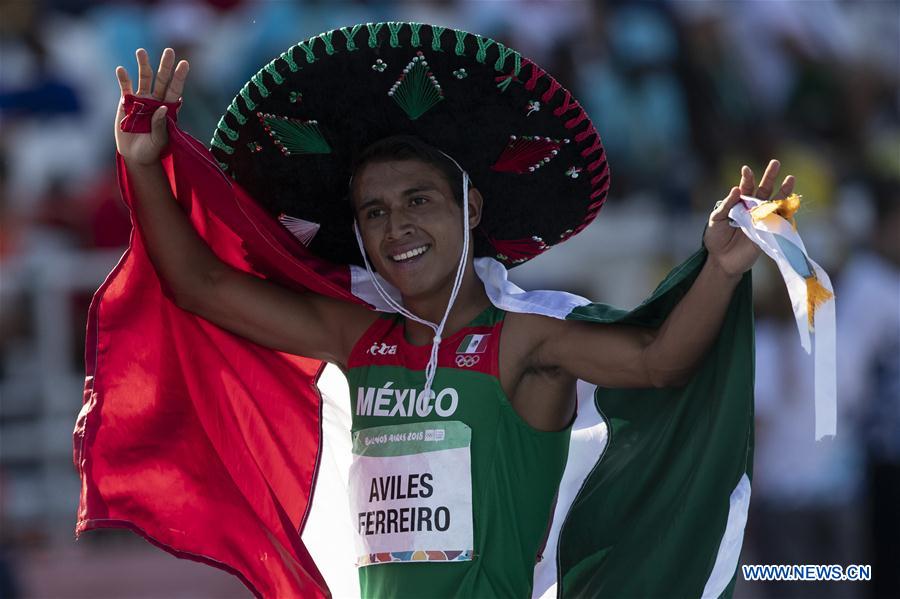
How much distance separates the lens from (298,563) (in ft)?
13.4

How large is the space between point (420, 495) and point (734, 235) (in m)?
1.03

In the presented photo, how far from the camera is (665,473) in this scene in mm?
3971

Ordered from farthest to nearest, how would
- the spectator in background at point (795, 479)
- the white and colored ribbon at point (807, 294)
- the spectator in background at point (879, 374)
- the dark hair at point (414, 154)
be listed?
the spectator in background at point (795, 479)
the spectator in background at point (879, 374)
the dark hair at point (414, 154)
the white and colored ribbon at point (807, 294)

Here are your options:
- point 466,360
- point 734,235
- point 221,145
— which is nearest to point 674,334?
point 734,235

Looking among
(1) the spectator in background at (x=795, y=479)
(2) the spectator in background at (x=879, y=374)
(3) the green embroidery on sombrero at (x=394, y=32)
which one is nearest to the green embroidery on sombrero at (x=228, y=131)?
(3) the green embroidery on sombrero at (x=394, y=32)

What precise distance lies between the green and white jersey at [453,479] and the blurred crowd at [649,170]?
3362 mm

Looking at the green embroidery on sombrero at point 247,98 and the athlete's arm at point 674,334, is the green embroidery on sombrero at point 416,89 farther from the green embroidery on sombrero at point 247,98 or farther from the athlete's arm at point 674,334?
the athlete's arm at point 674,334

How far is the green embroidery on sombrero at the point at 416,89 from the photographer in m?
3.85

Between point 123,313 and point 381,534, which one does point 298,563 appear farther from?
point 123,313

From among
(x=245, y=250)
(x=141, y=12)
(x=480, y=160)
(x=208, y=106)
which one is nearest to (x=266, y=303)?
(x=245, y=250)

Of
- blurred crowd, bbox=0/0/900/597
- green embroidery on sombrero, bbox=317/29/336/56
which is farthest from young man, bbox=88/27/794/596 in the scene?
blurred crowd, bbox=0/0/900/597

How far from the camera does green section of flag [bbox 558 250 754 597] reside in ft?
12.5

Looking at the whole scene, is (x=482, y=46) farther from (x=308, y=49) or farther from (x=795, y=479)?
(x=795, y=479)

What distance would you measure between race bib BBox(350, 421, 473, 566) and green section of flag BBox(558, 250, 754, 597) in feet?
1.30
